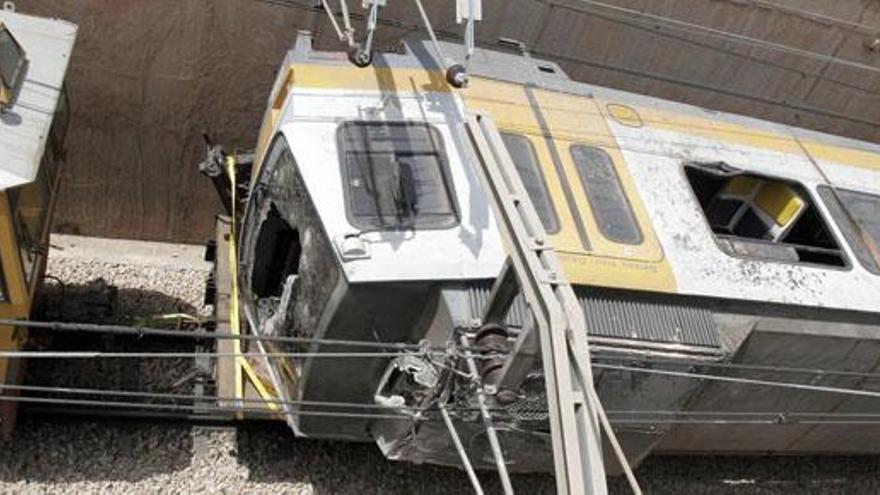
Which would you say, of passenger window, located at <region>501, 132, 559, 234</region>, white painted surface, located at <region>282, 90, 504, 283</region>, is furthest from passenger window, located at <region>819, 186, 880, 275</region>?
white painted surface, located at <region>282, 90, 504, 283</region>

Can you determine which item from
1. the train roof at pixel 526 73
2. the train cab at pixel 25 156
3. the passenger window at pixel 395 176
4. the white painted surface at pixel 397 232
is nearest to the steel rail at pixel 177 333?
the white painted surface at pixel 397 232

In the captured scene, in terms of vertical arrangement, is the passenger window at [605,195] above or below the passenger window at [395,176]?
above

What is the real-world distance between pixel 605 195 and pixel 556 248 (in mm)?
798

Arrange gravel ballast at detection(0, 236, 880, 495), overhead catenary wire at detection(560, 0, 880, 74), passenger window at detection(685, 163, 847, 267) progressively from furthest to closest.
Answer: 1. overhead catenary wire at detection(560, 0, 880, 74)
2. passenger window at detection(685, 163, 847, 267)
3. gravel ballast at detection(0, 236, 880, 495)

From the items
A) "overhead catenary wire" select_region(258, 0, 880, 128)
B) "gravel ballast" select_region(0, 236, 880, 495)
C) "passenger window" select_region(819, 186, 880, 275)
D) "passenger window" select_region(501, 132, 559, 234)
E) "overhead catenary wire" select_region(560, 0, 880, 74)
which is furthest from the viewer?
"overhead catenary wire" select_region(560, 0, 880, 74)

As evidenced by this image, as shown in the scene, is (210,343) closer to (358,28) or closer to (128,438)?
(128,438)

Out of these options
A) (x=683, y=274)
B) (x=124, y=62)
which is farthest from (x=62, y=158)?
(x=683, y=274)

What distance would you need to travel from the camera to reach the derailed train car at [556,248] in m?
6.09

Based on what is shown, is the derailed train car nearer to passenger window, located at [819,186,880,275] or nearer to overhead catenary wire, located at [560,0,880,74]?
passenger window, located at [819,186,880,275]

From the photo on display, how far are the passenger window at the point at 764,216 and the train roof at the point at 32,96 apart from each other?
15.8ft

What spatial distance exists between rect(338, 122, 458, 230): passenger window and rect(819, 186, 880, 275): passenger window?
342 cm

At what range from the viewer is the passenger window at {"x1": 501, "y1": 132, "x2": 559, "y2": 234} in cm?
650

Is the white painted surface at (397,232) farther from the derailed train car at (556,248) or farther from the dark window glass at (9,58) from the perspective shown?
the dark window glass at (9,58)

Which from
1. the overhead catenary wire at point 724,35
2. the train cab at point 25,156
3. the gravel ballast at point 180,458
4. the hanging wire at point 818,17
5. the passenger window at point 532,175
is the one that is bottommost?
the gravel ballast at point 180,458
